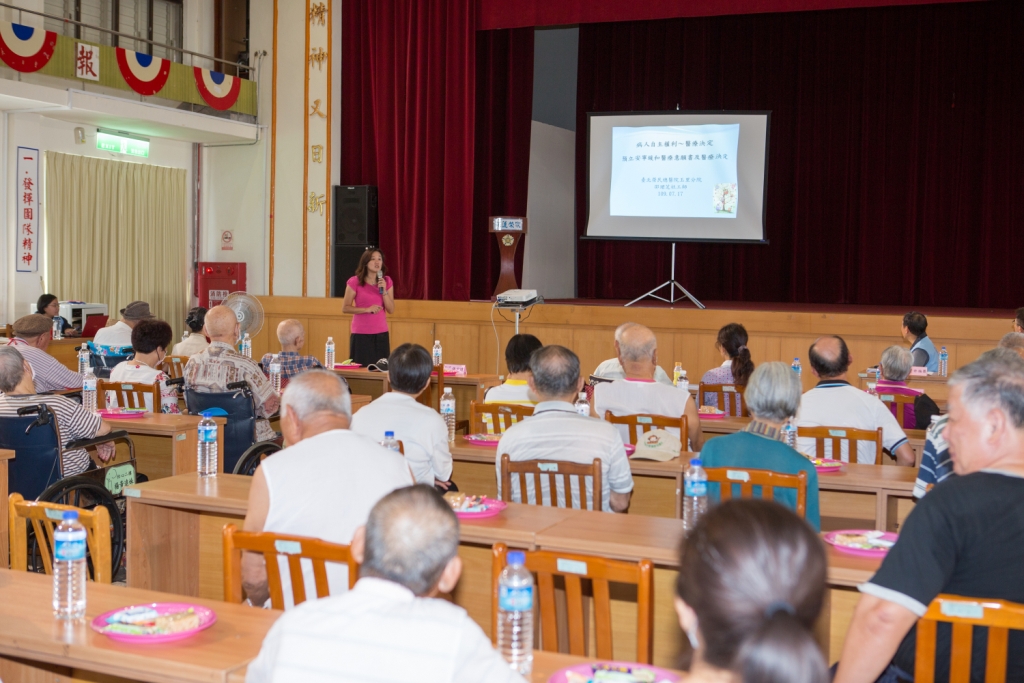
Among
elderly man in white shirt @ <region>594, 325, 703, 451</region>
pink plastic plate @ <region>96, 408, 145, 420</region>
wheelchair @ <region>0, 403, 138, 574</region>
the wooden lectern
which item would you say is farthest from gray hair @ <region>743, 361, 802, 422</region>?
the wooden lectern

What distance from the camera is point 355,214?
11023 millimetres

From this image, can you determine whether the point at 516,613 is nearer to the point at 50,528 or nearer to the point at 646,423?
the point at 50,528

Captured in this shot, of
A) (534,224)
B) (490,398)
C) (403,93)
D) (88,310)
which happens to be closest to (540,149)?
(534,224)

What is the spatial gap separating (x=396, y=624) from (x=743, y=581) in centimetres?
63

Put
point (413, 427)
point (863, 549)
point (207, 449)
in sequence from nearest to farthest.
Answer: point (863, 549) → point (413, 427) → point (207, 449)

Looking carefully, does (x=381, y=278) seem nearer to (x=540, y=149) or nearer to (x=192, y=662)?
(x=540, y=149)

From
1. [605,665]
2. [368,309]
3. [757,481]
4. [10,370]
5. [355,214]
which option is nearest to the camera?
[605,665]

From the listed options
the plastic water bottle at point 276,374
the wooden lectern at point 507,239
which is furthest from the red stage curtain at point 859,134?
the plastic water bottle at point 276,374

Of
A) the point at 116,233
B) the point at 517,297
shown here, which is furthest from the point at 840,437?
the point at 116,233

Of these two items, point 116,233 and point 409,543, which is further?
point 116,233

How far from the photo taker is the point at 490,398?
5.10 meters

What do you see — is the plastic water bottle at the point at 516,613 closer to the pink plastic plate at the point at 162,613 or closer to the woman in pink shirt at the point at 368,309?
the pink plastic plate at the point at 162,613

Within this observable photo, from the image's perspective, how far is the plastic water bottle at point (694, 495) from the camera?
9.89 ft

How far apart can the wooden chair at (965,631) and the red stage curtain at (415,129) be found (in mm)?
9038
